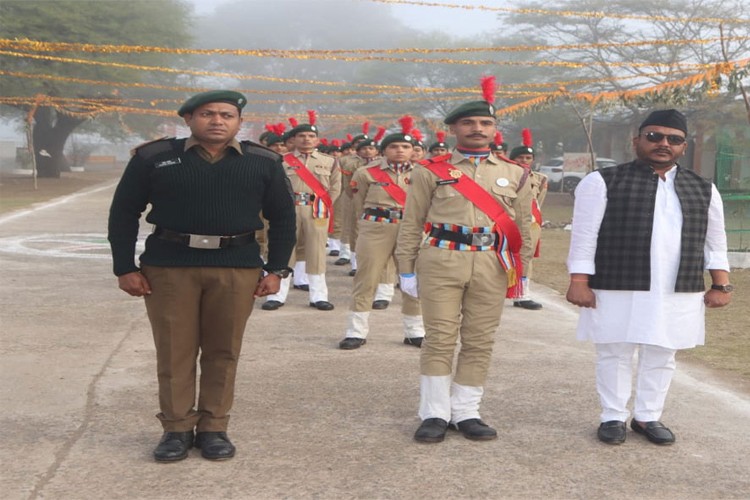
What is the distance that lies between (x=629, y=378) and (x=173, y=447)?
2415mm

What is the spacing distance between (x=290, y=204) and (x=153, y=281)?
30.6 inches

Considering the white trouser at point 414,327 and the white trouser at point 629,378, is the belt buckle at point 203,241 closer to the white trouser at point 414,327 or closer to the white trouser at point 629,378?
the white trouser at point 629,378

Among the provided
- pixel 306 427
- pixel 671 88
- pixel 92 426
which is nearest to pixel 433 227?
pixel 306 427

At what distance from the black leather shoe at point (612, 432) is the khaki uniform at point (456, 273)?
27.2 inches

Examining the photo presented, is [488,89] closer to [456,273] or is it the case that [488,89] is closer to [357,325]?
[456,273]

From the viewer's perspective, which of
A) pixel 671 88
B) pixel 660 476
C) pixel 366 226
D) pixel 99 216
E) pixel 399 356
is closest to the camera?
pixel 660 476

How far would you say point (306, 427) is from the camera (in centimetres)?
512

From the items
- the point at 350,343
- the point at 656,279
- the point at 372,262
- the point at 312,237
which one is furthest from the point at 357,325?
the point at 656,279

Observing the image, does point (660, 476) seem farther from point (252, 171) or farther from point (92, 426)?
point (92, 426)

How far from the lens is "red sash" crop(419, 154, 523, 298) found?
511cm

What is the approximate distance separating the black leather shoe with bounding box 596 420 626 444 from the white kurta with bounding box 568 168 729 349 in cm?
45

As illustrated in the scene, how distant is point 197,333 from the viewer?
181 inches

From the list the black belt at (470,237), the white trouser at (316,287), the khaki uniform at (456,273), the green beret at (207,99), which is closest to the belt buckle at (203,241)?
the green beret at (207,99)

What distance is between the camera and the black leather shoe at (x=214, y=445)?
14.8 feet
